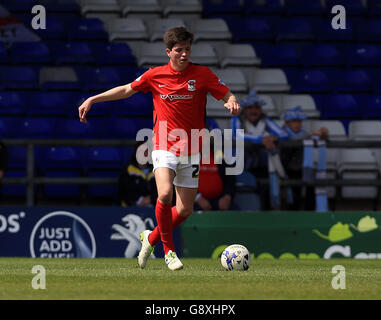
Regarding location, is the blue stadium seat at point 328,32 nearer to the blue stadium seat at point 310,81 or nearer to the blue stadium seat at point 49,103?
the blue stadium seat at point 310,81

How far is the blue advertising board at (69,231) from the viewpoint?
11227 mm

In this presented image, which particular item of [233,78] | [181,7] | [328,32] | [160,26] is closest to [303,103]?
[233,78]

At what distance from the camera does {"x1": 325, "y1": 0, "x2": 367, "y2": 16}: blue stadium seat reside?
1647 centimetres

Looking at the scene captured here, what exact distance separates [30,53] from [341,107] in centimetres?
534

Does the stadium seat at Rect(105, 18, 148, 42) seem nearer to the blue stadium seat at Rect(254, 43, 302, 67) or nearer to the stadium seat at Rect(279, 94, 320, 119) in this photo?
the blue stadium seat at Rect(254, 43, 302, 67)

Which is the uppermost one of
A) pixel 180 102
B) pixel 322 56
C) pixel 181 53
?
pixel 322 56

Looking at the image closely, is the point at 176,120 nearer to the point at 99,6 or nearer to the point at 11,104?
the point at 11,104

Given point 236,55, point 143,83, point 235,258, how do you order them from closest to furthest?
point 235,258 → point 143,83 → point 236,55

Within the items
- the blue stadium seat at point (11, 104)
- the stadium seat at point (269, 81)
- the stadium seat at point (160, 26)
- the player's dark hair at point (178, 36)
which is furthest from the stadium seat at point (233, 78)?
the player's dark hair at point (178, 36)

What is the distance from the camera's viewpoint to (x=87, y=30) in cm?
1548

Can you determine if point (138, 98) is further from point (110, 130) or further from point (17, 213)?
point (17, 213)

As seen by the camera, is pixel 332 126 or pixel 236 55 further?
pixel 236 55

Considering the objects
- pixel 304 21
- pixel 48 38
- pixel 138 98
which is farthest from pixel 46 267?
pixel 304 21

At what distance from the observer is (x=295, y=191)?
12.2 metres
